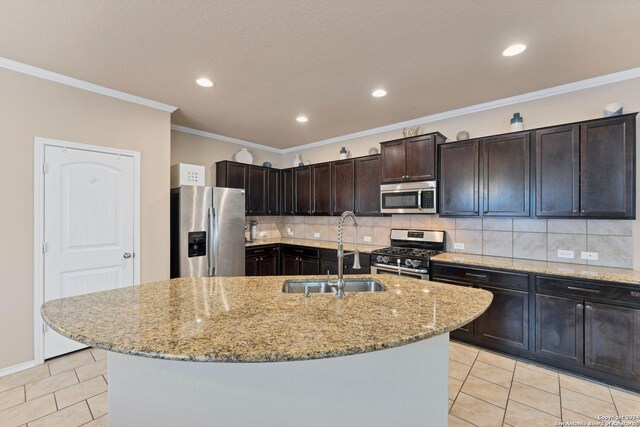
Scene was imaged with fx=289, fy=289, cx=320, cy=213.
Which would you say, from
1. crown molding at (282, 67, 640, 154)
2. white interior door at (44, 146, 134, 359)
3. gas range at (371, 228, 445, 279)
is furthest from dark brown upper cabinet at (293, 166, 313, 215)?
white interior door at (44, 146, 134, 359)

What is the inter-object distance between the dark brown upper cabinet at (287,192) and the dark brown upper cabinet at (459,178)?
2695 mm

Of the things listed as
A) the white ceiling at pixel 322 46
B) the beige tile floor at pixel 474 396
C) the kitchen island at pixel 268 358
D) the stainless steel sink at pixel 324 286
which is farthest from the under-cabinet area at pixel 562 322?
the white ceiling at pixel 322 46

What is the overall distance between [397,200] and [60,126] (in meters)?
3.73

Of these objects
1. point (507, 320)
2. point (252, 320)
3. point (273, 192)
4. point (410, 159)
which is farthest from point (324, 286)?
point (273, 192)

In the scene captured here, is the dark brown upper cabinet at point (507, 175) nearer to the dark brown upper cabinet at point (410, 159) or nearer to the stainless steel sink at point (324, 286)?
the dark brown upper cabinet at point (410, 159)

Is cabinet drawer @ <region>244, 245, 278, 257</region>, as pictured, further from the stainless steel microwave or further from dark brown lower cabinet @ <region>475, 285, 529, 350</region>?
dark brown lower cabinet @ <region>475, 285, 529, 350</region>

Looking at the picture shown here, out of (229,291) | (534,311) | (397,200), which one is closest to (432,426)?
(229,291)

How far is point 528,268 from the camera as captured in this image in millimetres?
2699

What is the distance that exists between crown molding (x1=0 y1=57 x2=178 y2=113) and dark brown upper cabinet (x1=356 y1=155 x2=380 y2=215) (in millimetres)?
2611

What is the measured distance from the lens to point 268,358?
99 cm

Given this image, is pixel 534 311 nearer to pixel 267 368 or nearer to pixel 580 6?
pixel 580 6

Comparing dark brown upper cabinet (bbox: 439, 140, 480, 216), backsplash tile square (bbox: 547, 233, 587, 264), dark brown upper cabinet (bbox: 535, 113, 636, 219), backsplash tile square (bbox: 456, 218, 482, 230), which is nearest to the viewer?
dark brown upper cabinet (bbox: 535, 113, 636, 219)

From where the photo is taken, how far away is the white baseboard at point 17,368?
2493mm

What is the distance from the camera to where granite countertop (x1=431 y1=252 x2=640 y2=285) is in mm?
2340
